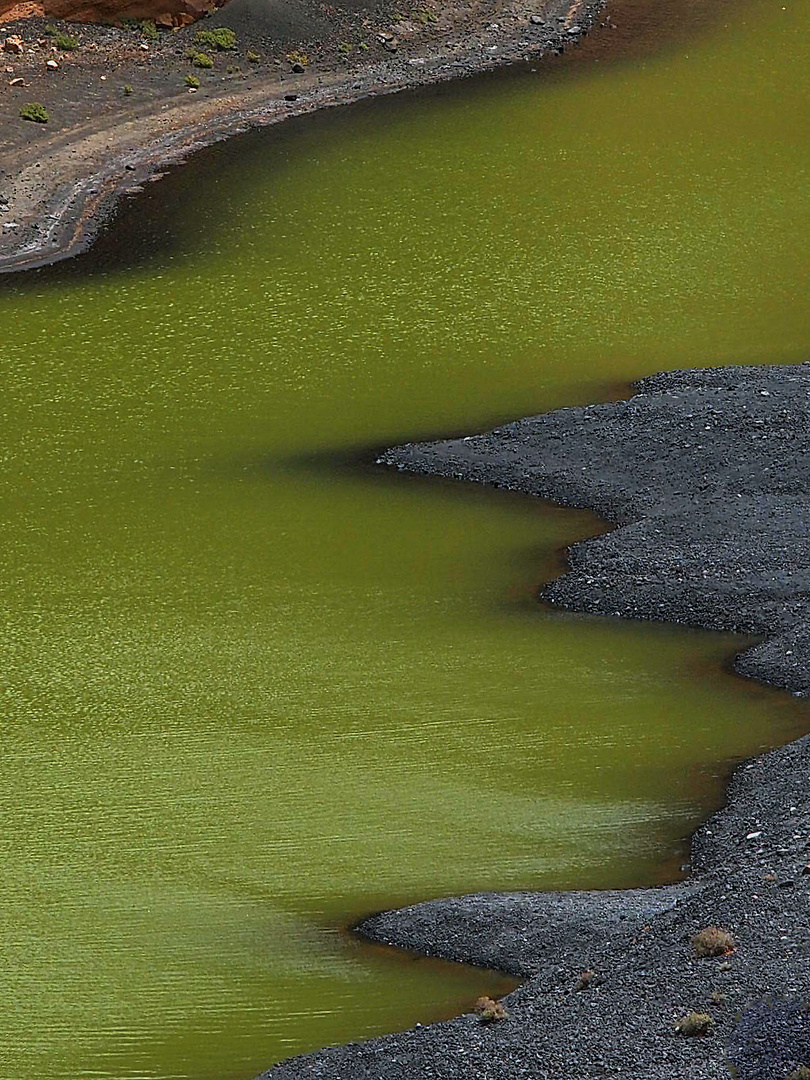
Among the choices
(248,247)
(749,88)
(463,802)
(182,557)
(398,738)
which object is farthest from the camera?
(749,88)

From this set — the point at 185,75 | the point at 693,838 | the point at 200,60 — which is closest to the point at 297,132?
the point at 185,75

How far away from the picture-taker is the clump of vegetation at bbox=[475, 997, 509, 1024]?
10648mm

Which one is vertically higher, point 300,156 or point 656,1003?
point 300,156

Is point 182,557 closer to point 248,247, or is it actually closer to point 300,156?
point 248,247

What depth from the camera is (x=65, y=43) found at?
120ft

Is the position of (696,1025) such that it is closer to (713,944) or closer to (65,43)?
(713,944)

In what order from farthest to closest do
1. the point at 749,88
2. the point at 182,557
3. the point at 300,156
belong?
1. the point at 749,88
2. the point at 300,156
3. the point at 182,557

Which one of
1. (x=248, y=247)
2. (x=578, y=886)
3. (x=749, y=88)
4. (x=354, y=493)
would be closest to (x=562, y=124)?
(x=749, y=88)

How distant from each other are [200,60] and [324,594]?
22.6 metres

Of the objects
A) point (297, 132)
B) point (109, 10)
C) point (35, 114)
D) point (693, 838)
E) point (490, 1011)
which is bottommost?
point (693, 838)

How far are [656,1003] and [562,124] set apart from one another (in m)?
27.0

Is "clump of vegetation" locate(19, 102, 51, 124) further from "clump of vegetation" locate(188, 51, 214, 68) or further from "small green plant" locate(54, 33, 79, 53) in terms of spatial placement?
"clump of vegetation" locate(188, 51, 214, 68)

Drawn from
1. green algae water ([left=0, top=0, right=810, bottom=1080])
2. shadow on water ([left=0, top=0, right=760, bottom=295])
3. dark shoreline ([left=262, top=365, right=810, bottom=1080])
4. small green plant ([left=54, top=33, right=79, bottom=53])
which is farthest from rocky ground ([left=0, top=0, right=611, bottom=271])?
dark shoreline ([left=262, top=365, right=810, bottom=1080])

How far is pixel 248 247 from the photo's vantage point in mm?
28469
